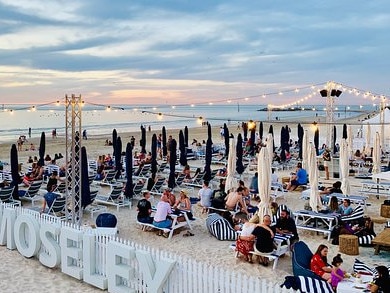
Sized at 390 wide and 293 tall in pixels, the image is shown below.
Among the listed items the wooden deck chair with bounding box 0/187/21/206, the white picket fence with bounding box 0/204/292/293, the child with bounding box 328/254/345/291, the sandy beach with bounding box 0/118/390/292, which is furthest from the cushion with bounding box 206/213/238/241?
the wooden deck chair with bounding box 0/187/21/206

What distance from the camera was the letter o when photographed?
891cm

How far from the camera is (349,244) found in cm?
922

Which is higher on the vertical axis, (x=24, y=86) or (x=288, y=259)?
(x=24, y=86)

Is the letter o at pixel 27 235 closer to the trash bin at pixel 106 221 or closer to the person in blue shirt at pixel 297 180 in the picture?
the trash bin at pixel 106 221

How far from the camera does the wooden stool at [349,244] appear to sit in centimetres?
920

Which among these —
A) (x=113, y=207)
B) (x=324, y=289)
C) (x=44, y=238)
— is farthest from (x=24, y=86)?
(x=324, y=289)

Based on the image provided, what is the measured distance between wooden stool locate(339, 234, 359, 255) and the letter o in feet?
20.2

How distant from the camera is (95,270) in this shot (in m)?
7.93

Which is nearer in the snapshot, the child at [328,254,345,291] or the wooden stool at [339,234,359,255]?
the child at [328,254,345,291]

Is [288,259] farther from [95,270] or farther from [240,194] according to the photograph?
[95,270]

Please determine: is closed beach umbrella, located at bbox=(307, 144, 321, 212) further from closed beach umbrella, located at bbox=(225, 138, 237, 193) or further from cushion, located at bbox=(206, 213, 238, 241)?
closed beach umbrella, located at bbox=(225, 138, 237, 193)

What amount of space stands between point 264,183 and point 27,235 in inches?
210

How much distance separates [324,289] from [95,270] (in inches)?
153

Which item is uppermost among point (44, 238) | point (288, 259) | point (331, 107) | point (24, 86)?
point (24, 86)
